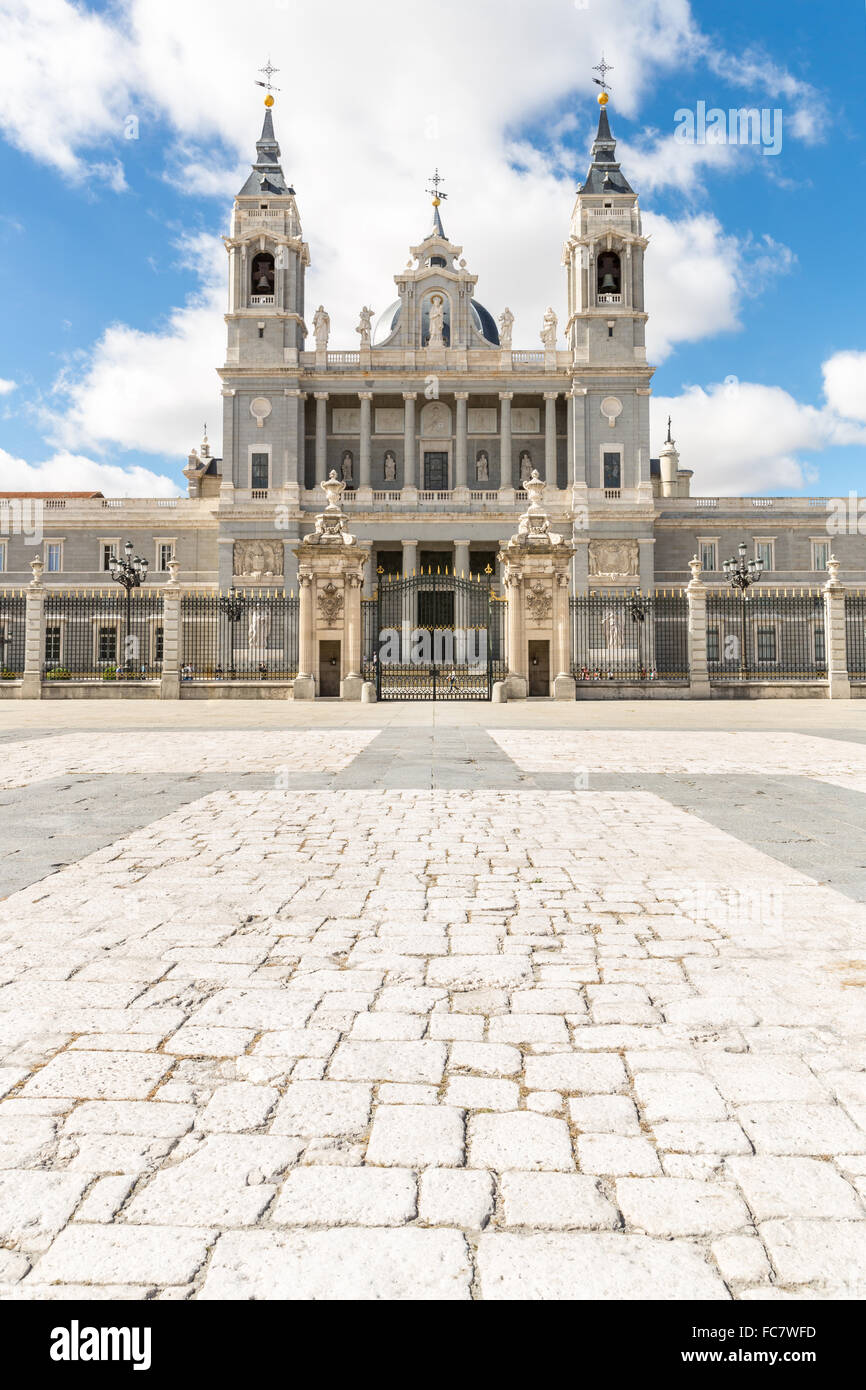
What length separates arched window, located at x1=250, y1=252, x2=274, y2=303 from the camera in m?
48.8

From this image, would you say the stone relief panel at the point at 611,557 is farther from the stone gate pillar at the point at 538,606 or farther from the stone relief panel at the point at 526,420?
the stone gate pillar at the point at 538,606

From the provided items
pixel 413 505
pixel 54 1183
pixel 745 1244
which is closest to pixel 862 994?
pixel 745 1244

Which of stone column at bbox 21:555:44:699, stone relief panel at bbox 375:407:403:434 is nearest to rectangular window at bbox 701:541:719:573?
stone relief panel at bbox 375:407:403:434

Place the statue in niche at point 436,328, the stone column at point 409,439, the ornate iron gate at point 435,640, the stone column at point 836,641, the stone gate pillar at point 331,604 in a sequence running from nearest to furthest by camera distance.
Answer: the stone gate pillar at point 331,604 < the stone column at point 836,641 < the ornate iron gate at point 435,640 < the stone column at point 409,439 < the statue in niche at point 436,328

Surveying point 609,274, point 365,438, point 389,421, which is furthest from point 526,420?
point 365,438

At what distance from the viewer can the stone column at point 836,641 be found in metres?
24.9

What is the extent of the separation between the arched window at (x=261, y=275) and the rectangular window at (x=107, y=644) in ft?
69.0

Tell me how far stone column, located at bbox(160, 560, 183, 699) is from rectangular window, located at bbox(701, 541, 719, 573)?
109 feet

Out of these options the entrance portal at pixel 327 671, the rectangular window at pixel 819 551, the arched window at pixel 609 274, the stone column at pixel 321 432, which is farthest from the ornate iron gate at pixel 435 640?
the rectangular window at pixel 819 551

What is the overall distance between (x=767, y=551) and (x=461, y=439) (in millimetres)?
18965

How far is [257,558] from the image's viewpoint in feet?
154

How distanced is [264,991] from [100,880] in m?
1.80

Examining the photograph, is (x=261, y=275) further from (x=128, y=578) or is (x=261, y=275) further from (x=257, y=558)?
(x=128, y=578)

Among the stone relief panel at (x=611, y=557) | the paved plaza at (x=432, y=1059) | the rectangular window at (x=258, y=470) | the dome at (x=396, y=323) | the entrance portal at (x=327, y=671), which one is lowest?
the paved plaza at (x=432, y=1059)
